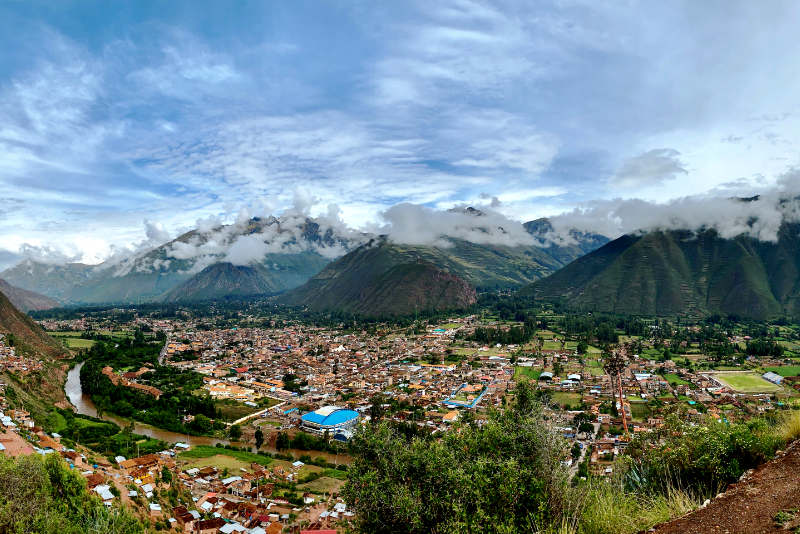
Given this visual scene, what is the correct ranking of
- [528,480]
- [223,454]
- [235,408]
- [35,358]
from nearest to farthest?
[528,480] → [223,454] → [235,408] → [35,358]

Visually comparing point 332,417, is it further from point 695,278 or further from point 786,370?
point 695,278

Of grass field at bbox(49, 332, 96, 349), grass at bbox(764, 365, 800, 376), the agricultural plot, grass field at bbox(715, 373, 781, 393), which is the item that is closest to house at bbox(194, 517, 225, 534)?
the agricultural plot

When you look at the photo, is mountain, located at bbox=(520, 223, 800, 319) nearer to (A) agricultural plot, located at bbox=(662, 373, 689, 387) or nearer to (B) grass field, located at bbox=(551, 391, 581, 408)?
(A) agricultural plot, located at bbox=(662, 373, 689, 387)

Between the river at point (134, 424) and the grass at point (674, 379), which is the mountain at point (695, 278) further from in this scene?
the river at point (134, 424)

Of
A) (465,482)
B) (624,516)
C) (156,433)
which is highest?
Result: (624,516)

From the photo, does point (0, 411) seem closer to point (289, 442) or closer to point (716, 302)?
point (289, 442)

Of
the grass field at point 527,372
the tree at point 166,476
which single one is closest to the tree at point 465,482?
the tree at point 166,476

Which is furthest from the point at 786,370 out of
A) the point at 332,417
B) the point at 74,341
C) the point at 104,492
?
the point at 74,341
